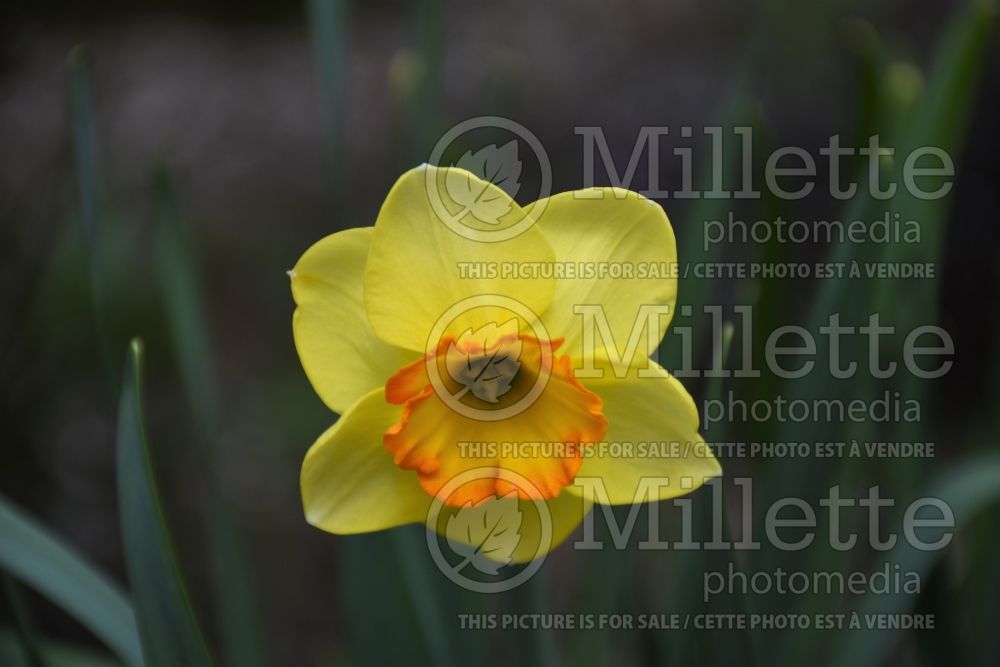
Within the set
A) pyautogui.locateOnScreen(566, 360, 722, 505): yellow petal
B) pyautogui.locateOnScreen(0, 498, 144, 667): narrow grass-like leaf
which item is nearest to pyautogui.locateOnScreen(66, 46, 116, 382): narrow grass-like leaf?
pyautogui.locateOnScreen(0, 498, 144, 667): narrow grass-like leaf

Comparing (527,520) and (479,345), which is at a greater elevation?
(479,345)

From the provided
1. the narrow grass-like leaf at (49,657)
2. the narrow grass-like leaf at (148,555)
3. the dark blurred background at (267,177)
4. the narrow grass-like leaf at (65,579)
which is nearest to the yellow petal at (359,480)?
the narrow grass-like leaf at (148,555)

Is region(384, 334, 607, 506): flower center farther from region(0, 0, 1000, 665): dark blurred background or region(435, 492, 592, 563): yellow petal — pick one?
region(0, 0, 1000, 665): dark blurred background

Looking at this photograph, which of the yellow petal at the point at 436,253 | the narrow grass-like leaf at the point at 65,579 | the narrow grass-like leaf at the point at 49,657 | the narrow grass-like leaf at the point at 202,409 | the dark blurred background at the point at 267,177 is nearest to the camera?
the yellow petal at the point at 436,253

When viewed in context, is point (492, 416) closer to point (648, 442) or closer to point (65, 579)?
point (648, 442)

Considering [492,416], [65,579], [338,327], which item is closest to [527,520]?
[492,416]

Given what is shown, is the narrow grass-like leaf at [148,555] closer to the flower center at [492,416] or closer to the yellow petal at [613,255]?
the flower center at [492,416]

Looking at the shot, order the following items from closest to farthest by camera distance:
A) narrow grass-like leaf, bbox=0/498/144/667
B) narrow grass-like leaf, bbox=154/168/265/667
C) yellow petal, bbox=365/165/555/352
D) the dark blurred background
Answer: yellow petal, bbox=365/165/555/352 < narrow grass-like leaf, bbox=0/498/144/667 < narrow grass-like leaf, bbox=154/168/265/667 < the dark blurred background

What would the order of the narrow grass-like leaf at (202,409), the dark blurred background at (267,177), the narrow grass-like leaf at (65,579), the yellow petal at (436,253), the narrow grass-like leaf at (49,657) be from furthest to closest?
1. the dark blurred background at (267,177)
2. the narrow grass-like leaf at (49,657)
3. the narrow grass-like leaf at (202,409)
4. the narrow grass-like leaf at (65,579)
5. the yellow petal at (436,253)
